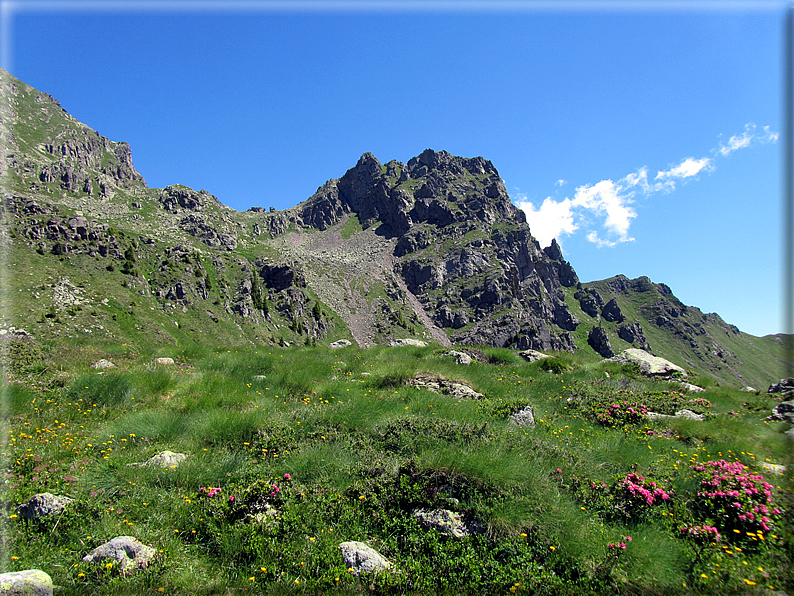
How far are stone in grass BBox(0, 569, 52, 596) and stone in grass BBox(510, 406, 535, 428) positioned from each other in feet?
28.9

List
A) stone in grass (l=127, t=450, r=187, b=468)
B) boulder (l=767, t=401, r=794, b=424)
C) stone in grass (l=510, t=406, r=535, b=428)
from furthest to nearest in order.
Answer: boulder (l=767, t=401, r=794, b=424), stone in grass (l=510, t=406, r=535, b=428), stone in grass (l=127, t=450, r=187, b=468)

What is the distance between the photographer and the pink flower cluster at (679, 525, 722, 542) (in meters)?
5.83

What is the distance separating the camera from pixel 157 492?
605cm

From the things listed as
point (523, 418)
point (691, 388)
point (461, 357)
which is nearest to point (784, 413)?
point (691, 388)

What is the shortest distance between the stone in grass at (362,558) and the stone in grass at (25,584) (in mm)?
3320

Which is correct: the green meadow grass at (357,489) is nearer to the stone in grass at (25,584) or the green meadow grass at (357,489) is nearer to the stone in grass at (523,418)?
the stone in grass at (523,418)

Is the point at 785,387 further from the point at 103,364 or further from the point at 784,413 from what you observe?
the point at 103,364

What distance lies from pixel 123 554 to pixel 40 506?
184 centimetres

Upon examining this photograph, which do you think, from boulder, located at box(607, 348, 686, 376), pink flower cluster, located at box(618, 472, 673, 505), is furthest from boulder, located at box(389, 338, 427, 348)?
pink flower cluster, located at box(618, 472, 673, 505)

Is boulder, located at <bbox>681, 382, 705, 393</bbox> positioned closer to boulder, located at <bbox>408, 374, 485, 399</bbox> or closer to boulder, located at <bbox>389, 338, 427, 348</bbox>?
boulder, located at <bbox>408, 374, 485, 399</bbox>

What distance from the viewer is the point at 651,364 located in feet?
62.1

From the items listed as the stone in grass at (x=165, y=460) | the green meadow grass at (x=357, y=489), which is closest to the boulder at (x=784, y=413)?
the green meadow grass at (x=357, y=489)

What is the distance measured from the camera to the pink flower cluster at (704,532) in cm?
583

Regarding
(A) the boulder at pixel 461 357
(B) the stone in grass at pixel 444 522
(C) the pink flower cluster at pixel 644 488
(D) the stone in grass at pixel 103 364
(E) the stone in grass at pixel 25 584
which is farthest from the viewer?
(A) the boulder at pixel 461 357
